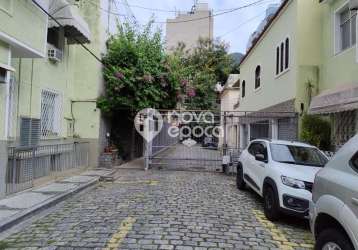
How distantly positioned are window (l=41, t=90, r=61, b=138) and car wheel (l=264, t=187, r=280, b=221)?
846 centimetres

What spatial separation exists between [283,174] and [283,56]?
9128 mm

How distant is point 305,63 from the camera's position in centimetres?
1296

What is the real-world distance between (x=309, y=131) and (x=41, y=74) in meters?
9.56

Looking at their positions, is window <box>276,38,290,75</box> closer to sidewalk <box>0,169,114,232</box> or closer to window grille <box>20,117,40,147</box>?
sidewalk <box>0,169,114,232</box>

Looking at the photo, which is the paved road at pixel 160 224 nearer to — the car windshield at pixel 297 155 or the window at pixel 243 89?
the car windshield at pixel 297 155

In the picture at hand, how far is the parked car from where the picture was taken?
11.6 ft

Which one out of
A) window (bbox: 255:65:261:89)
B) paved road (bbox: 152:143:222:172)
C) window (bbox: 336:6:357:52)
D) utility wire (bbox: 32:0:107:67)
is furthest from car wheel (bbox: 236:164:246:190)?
window (bbox: 255:65:261:89)

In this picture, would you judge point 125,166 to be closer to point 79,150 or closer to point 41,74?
point 79,150

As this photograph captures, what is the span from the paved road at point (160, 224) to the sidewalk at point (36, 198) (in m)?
0.32

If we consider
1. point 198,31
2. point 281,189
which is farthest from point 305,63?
point 198,31

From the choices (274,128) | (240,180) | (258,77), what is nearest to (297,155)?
(240,180)

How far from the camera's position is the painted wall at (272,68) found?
1356 centimetres

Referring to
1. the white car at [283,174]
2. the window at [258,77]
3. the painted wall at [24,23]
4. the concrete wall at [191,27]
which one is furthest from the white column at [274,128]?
the concrete wall at [191,27]

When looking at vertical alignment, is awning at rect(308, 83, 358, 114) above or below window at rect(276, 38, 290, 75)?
below
